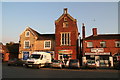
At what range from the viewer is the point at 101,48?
30.6 meters

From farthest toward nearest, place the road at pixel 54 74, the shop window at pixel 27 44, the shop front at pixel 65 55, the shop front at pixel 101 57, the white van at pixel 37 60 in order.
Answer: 1. the shop window at pixel 27 44
2. the shop front at pixel 65 55
3. the shop front at pixel 101 57
4. the white van at pixel 37 60
5. the road at pixel 54 74

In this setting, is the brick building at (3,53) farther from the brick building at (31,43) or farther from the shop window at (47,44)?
the shop window at (47,44)

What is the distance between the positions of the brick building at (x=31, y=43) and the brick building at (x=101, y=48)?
8532 millimetres

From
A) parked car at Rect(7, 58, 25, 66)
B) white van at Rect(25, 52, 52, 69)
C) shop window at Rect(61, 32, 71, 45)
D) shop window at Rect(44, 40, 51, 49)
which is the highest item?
shop window at Rect(61, 32, 71, 45)

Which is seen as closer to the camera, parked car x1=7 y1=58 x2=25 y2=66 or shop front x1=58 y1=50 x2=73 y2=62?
parked car x1=7 y1=58 x2=25 y2=66

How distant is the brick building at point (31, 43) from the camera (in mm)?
34031

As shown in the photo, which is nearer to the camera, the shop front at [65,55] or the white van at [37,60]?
the white van at [37,60]

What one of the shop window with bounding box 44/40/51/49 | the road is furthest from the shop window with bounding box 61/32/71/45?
the road

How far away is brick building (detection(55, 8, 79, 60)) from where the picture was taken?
31.8 metres

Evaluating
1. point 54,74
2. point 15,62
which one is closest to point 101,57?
point 54,74

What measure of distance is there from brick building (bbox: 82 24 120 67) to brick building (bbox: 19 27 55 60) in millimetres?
8532

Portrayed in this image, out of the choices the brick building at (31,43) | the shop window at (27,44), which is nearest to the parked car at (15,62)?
the brick building at (31,43)

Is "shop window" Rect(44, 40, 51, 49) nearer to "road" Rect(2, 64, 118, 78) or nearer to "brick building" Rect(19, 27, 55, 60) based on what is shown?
"brick building" Rect(19, 27, 55, 60)

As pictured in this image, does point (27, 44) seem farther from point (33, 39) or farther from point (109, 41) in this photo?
point (109, 41)
